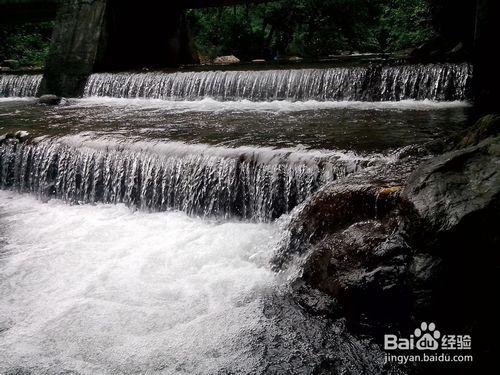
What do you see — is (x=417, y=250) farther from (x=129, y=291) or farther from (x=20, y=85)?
(x=20, y=85)

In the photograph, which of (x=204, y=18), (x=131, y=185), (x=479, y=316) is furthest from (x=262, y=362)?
(x=204, y=18)

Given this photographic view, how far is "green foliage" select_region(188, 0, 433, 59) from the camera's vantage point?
63.0 feet

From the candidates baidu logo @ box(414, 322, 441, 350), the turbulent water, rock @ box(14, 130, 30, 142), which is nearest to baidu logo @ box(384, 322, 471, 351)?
baidu logo @ box(414, 322, 441, 350)

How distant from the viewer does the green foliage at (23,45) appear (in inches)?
764

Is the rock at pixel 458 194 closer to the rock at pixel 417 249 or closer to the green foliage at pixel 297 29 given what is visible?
the rock at pixel 417 249

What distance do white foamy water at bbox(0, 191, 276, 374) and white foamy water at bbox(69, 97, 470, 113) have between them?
403 centimetres

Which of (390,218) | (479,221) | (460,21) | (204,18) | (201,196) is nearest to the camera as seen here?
(479,221)

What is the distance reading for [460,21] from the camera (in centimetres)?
1162

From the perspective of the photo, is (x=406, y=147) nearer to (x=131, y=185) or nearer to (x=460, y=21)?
(x=131, y=185)

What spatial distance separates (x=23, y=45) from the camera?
20.0 metres

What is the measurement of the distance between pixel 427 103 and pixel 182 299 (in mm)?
6323

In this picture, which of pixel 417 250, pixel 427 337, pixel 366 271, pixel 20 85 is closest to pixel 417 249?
pixel 417 250

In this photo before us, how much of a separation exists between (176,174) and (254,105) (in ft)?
14.1

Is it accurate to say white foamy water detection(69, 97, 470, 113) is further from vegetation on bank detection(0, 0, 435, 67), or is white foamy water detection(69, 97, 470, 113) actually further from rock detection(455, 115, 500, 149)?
vegetation on bank detection(0, 0, 435, 67)
